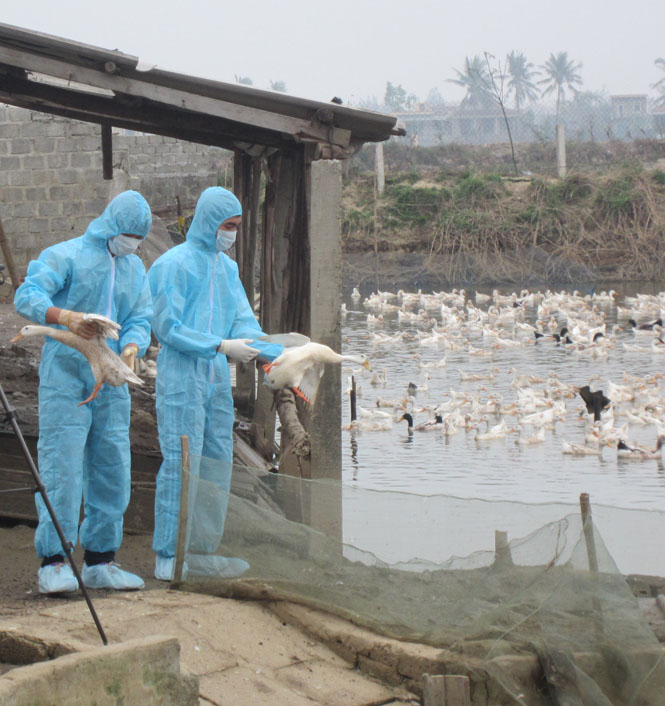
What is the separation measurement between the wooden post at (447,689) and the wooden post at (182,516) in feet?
4.83

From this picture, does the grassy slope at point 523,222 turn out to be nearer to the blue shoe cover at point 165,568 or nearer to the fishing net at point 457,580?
the blue shoe cover at point 165,568

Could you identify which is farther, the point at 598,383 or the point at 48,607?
the point at 598,383

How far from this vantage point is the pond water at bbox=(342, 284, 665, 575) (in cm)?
538

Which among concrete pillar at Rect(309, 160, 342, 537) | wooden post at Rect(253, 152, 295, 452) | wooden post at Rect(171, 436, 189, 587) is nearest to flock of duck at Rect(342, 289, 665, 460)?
wooden post at Rect(253, 152, 295, 452)

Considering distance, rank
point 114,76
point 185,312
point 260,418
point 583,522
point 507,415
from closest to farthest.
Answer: point 583,522, point 185,312, point 114,76, point 260,418, point 507,415

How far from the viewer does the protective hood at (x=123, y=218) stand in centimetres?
565

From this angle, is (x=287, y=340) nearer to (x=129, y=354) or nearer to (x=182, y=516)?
(x=129, y=354)

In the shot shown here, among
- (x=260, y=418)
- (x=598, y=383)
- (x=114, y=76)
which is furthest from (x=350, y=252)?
(x=114, y=76)

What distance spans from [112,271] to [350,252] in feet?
92.6

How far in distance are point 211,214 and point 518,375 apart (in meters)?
11.6

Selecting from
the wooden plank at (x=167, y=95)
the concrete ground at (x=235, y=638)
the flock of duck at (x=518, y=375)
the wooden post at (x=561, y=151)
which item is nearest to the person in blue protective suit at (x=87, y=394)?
the concrete ground at (x=235, y=638)

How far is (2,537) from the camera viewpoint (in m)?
6.83

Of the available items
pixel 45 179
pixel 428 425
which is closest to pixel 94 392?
pixel 428 425

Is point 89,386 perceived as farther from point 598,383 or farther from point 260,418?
point 598,383
